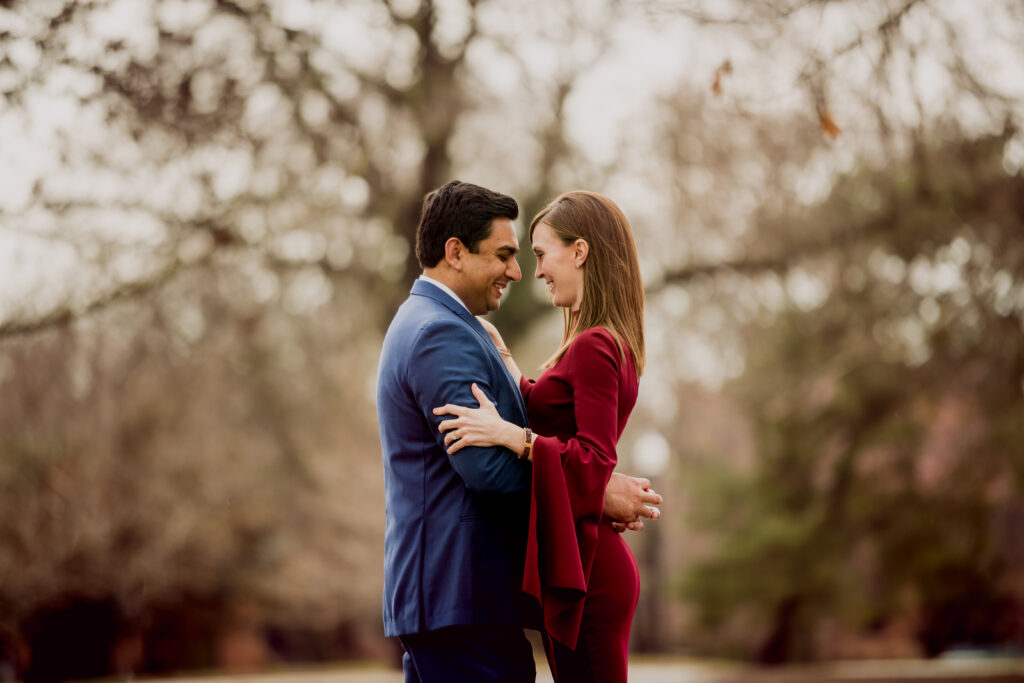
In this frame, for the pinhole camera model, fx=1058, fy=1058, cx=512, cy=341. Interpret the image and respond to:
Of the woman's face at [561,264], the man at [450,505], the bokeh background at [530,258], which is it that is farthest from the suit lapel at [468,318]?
the bokeh background at [530,258]

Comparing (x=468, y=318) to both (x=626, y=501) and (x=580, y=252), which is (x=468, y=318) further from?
(x=626, y=501)

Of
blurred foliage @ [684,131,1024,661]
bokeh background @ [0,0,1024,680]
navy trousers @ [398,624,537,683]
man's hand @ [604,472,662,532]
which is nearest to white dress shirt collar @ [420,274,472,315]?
man's hand @ [604,472,662,532]

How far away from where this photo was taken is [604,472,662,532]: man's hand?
11.2 feet

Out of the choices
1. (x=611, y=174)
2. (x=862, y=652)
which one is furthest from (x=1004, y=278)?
(x=862, y=652)

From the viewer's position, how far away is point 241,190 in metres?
9.74

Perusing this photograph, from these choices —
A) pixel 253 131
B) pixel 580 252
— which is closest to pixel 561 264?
pixel 580 252

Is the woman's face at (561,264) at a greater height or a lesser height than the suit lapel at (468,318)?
greater

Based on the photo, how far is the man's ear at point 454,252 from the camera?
3.35m

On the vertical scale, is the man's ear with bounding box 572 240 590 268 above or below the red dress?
above

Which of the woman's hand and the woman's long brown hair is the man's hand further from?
the woman's hand

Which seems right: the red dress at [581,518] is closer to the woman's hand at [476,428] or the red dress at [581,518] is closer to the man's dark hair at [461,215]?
the woman's hand at [476,428]

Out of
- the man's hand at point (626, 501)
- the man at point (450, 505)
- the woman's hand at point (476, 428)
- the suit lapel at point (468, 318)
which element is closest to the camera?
the woman's hand at point (476, 428)

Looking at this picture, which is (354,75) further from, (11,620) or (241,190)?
(11,620)

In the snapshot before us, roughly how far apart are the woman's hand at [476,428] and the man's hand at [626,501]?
0.51 metres
